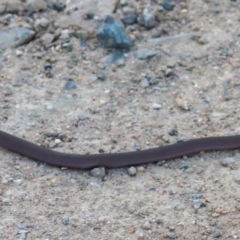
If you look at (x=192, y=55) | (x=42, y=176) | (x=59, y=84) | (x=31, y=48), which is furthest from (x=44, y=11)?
(x=42, y=176)

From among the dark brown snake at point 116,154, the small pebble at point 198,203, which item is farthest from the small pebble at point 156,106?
the small pebble at point 198,203

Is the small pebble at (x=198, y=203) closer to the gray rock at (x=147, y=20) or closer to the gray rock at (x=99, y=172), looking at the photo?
the gray rock at (x=99, y=172)

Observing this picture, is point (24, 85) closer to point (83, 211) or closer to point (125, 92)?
point (125, 92)

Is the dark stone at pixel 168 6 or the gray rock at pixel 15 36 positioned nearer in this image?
the gray rock at pixel 15 36

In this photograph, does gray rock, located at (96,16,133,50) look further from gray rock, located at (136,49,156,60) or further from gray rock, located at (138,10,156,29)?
gray rock, located at (138,10,156,29)

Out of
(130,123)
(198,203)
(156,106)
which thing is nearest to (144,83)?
(156,106)
